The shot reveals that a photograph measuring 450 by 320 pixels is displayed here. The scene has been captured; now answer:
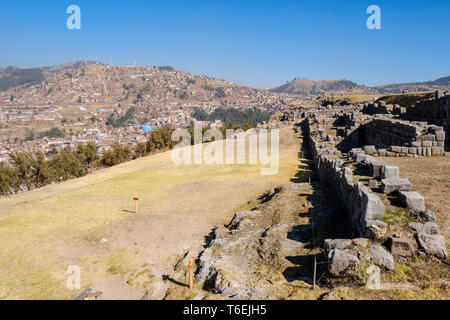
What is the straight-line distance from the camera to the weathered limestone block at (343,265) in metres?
6.77

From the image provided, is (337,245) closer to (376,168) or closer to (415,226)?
(415,226)

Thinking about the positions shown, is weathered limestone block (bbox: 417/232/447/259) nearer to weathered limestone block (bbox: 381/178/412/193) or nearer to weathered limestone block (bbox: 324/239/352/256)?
weathered limestone block (bbox: 324/239/352/256)

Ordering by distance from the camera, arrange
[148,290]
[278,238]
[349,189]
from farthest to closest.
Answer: [349,189] < [278,238] < [148,290]

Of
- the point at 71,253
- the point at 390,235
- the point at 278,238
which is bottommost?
the point at 71,253

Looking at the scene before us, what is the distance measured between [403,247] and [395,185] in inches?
147

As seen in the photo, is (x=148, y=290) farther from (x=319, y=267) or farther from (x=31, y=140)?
(x=31, y=140)

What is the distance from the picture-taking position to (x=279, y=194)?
16.2 m

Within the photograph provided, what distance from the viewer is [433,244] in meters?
7.23

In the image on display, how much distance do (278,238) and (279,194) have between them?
5.81 meters

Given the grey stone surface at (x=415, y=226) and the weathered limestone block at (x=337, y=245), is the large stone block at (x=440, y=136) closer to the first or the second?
the grey stone surface at (x=415, y=226)

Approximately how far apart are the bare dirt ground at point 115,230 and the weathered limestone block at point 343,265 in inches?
214

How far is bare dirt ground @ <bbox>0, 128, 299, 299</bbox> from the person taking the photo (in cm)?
1013

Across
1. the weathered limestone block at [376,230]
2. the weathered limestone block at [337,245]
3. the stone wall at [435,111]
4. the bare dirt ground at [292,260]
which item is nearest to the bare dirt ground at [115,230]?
the bare dirt ground at [292,260]
